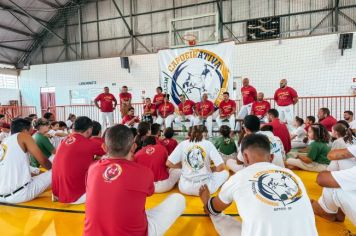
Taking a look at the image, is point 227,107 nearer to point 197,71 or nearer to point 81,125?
point 197,71

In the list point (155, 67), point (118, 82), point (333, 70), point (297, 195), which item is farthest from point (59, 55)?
point (297, 195)

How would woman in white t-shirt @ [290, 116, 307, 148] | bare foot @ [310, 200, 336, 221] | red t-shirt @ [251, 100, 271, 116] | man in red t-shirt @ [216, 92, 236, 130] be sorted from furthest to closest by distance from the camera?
man in red t-shirt @ [216, 92, 236, 130], red t-shirt @ [251, 100, 271, 116], woman in white t-shirt @ [290, 116, 307, 148], bare foot @ [310, 200, 336, 221]

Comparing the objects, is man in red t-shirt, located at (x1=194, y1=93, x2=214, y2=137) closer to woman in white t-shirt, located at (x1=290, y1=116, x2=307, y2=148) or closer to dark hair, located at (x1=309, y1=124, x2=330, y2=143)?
woman in white t-shirt, located at (x1=290, y1=116, x2=307, y2=148)

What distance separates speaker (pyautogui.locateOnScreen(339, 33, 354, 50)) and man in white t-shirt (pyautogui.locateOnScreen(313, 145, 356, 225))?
963 centimetres

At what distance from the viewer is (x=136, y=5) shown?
1505cm

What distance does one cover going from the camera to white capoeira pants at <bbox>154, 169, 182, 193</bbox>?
3965 mm

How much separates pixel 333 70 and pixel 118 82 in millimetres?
10708

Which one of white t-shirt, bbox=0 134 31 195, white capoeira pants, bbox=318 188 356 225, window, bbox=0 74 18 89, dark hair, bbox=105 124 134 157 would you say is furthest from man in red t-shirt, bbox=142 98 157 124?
window, bbox=0 74 18 89

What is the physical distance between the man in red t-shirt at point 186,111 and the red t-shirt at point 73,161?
6.39 m

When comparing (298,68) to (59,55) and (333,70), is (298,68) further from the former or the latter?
(59,55)

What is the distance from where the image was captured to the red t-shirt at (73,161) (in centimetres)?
312

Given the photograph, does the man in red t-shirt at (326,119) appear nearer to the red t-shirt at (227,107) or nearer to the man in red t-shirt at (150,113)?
the red t-shirt at (227,107)

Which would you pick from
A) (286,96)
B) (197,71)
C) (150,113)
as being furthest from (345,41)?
(150,113)

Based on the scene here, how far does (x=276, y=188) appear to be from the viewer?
1634mm
